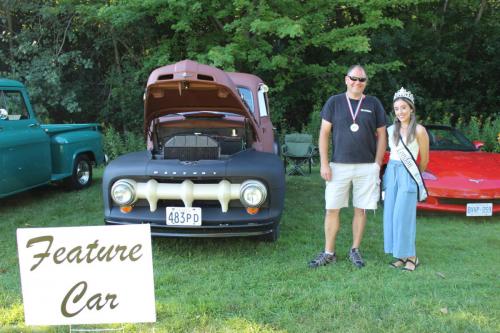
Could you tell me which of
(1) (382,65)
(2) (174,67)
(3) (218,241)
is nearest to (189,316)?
(3) (218,241)

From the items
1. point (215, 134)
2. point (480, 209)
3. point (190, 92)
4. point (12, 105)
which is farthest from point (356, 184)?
point (12, 105)

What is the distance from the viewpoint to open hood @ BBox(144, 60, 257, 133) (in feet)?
14.2

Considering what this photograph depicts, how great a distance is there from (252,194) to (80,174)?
489 centimetres

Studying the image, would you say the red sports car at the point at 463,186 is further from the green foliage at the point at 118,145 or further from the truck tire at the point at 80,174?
the green foliage at the point at 118,145

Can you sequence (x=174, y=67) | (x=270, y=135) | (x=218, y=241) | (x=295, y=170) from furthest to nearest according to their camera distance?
(x=295, y=170), (x=270, y=135), (x=218, y=241), (x=174, y=67)

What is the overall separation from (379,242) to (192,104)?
259 cm

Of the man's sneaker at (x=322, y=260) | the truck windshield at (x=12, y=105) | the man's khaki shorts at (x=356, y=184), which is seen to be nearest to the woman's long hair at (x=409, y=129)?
the man's khaki shorts at (x=356, y=184)

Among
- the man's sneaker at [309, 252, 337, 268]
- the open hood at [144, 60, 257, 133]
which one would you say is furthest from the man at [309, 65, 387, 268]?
the open hood at [144, 60, 257, 133]

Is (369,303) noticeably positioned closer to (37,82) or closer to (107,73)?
(37,82)

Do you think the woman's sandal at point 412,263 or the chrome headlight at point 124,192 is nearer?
the woman's sandal at point 412,263

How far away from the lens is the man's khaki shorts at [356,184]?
4.08 m

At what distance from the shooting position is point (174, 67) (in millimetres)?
4324

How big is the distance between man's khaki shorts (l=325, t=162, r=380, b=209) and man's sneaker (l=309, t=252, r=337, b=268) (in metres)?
0.46

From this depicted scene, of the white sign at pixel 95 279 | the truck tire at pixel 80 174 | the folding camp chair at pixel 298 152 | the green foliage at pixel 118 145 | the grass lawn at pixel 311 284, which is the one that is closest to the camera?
the white sign at pixel 95 279
